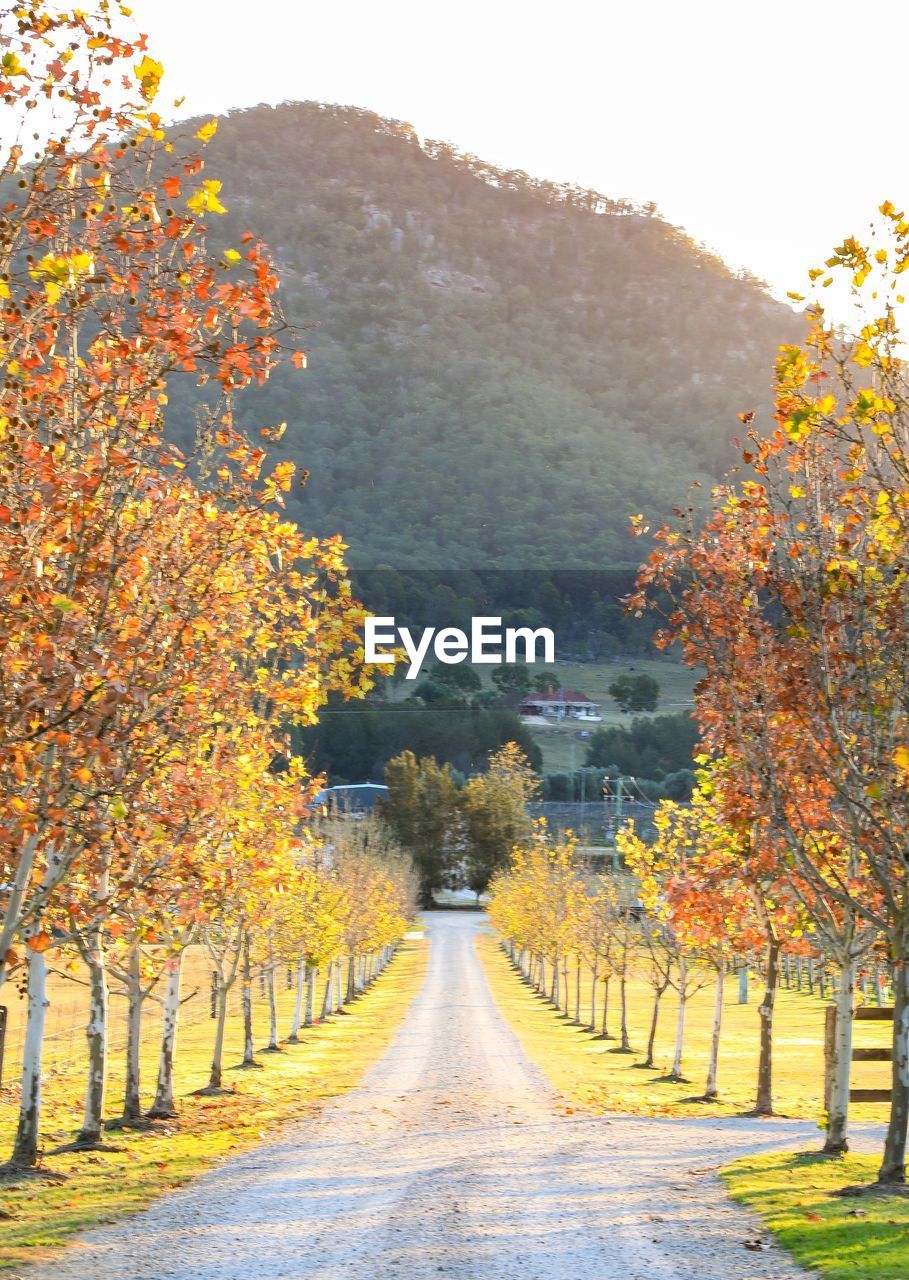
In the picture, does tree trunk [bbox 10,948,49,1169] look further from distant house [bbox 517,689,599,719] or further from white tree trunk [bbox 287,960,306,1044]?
distant house [bbox 517,689,599,719]

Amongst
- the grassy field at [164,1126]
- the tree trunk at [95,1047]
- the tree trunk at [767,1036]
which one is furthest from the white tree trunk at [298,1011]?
the tree trunk at [95,1047]

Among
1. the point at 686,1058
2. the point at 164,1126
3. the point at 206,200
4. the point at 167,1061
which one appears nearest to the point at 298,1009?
the point at 686,1058

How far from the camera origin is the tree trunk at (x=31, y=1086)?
16.5 metres

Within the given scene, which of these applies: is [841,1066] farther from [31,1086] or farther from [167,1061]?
[167,1061]

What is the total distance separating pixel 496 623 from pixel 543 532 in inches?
490

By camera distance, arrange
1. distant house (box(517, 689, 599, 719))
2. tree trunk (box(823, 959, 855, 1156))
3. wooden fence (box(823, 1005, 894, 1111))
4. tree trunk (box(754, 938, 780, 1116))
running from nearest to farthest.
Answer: tree trunk (box(823, 959, 855, 1156)), wooden fence (box(823, 1005, 894, 1111)), tree trunk (box(754, 938, 780, 1116)), distant house (box(517, 689, 599, 719))

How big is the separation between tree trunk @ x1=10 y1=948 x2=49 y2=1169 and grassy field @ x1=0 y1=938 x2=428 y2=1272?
333mm

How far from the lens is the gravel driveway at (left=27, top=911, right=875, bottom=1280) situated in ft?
38.9

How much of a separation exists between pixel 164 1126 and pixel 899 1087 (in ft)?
35.6

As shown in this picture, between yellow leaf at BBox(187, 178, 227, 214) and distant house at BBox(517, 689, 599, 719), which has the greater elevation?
distant house at BBox(517, 689, 599, 719)

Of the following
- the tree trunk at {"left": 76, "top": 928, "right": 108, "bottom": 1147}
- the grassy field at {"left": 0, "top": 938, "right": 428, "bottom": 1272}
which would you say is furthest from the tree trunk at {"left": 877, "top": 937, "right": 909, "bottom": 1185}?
the tree trunk at {"left": 76, "top": 928, "right": 108, "bottom": 1147}

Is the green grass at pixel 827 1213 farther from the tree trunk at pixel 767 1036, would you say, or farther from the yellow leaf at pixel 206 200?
the yellow leaf at pixel 206 200

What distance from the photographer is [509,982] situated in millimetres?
72875

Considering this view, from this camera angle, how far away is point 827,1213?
1403cm
